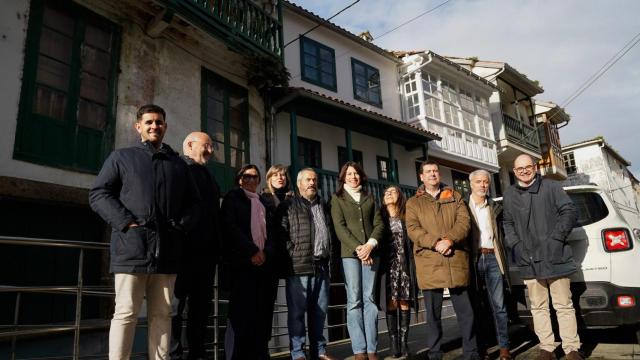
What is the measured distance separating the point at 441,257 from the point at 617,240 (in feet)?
6.36

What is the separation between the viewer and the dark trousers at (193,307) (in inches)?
143

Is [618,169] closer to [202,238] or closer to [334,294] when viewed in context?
[334,294]

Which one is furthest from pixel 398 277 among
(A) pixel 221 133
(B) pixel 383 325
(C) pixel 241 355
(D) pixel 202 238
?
(B) pixel 383 325

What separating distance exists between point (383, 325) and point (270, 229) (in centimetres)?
839

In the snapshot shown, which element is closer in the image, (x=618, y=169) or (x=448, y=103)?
(x=448, y=103)

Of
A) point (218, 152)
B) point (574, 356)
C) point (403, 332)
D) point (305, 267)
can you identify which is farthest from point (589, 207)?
point (218, 152)

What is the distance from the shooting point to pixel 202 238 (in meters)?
3.51

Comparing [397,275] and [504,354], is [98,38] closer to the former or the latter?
[397,275]

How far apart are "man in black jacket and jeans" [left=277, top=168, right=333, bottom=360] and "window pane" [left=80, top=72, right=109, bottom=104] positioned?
14.9 ft

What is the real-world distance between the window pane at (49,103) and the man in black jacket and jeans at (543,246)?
254 inches

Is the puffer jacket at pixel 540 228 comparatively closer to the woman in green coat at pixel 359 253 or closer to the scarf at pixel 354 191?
the woman in green coat at pixel 359 253

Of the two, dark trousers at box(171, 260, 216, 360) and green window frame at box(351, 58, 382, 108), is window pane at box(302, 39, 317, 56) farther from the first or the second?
dark trousers at box(171, 260, 216, 360)

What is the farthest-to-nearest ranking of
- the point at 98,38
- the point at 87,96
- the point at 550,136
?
the point at 550,136, the point at 98,38, the point at 87,96

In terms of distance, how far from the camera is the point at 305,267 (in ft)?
13.5
